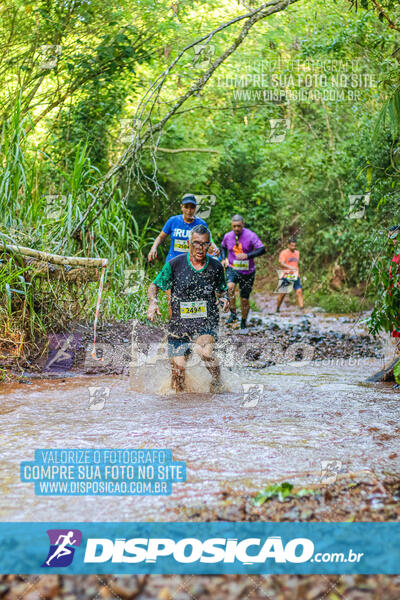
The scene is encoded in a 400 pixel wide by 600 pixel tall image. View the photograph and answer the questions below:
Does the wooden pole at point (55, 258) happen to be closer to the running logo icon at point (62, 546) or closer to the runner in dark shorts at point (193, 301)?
the runner in dark shorts at point (193, 301)

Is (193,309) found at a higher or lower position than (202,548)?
higher

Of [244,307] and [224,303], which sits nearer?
[224,303]

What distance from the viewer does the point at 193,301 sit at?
6.25 metres

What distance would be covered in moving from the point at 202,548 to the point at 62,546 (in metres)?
0.60

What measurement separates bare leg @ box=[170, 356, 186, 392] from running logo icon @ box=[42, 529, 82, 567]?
11.7 feet

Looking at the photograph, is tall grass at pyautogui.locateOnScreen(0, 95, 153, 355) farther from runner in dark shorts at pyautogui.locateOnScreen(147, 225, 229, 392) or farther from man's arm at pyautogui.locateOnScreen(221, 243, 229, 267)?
man's arm at pyautogui.locateOnScreen(221, 243, 229, 267)

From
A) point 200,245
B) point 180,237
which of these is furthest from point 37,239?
point 200,245

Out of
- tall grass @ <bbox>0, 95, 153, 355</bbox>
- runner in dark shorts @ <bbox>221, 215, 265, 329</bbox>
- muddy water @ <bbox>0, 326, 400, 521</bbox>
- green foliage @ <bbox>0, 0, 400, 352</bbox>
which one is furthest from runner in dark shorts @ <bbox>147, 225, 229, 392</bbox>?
runner in dark shorts @ <bbox>221, 215, 265, 329</bbox>

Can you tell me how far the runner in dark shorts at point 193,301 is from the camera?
20.4 feet

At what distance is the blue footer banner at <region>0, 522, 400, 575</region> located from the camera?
2.54 m

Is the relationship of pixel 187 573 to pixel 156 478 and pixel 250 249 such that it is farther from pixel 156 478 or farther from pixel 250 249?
pixel 250 249

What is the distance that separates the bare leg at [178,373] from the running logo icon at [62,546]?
358 cm

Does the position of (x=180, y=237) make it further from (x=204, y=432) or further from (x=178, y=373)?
(x=204, y=432)

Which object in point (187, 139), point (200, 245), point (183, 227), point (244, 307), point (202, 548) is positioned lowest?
point (244, 307)
